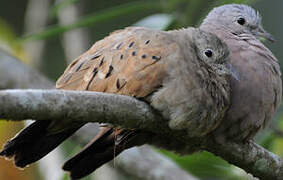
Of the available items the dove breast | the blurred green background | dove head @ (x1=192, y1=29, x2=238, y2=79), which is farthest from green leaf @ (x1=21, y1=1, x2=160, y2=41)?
dove head @ (x1=192, y1=29, x2=238, y2=79)

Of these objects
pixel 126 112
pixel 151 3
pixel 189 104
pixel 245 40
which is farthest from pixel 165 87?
pixel 151 3

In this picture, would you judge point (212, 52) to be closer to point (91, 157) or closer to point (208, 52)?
point (208, 52)

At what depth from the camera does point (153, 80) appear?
3346mm

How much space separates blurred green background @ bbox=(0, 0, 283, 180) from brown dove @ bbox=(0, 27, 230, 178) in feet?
3.27

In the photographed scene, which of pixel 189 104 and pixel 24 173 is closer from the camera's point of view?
pixel 189 104

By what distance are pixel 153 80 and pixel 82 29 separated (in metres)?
2.61

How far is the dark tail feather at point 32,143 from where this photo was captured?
3.39 meters

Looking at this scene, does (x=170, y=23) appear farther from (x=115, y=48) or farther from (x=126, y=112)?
(x=126, y=112)

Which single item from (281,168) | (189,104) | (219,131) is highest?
(189,104)

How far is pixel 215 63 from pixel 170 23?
1.12 m

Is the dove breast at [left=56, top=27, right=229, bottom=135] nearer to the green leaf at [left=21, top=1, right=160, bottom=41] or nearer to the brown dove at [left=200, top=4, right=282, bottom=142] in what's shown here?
the brown dove at [left=200, top=4, right=282, bottom=142]

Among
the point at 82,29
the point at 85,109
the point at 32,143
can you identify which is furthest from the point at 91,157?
the point at 82,29

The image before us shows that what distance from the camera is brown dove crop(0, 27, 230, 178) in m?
3.35

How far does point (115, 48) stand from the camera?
11.9 feet
